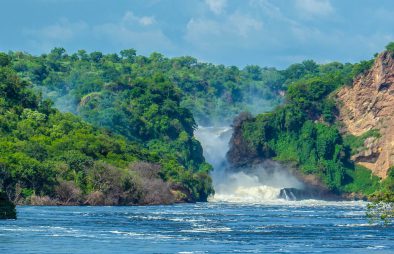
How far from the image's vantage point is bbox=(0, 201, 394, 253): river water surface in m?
78.6

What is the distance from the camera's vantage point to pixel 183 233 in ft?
302

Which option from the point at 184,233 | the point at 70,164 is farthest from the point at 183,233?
the point at 70,164

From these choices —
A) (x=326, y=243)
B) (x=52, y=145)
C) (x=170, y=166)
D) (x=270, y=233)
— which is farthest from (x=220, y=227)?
(x=170, y=166)

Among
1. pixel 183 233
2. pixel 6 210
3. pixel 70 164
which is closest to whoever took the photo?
pixel 183 233

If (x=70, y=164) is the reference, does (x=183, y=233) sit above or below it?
below

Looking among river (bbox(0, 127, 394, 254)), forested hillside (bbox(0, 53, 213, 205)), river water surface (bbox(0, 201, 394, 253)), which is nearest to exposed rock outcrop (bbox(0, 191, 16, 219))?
river (bbox(0, 127, 394, 254))

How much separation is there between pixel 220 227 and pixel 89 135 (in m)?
69.0

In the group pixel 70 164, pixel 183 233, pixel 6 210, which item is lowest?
pixel 183 233

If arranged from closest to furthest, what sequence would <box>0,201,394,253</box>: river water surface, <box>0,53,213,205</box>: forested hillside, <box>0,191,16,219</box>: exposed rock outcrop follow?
<box>0,201,394,253</box>: river water surface < <box>0,191,16,219</box>: exposed rock outcrop < <box>0,53,213,205</box>: forested hillside

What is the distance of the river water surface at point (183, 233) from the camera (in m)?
78.6

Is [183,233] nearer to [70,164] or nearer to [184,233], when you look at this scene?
[184,233]

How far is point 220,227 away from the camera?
10025 centimetres

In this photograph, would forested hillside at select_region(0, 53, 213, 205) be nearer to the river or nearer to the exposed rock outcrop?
the river

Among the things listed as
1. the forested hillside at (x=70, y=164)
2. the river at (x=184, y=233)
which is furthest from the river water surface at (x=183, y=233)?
the forested hillside at (x=70, y=164)
